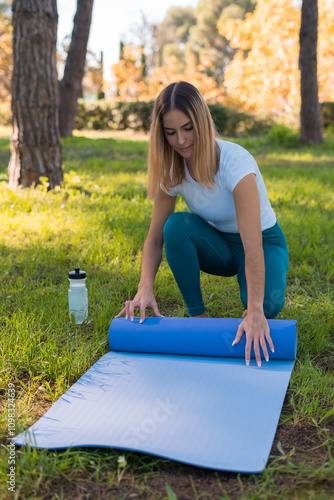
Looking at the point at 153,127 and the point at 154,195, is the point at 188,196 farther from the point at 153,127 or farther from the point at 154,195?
the point at 153,127

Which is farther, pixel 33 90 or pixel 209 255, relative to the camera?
pixel 33 90

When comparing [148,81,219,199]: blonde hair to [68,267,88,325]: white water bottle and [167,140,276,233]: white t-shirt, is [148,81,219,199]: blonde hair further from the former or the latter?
[68,267,88,325]: white water bottle

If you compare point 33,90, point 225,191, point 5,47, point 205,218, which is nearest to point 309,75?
point 33,90

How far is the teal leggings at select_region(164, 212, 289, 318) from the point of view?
8.07 feet

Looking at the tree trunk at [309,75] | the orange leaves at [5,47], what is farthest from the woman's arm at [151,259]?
the orange leaves at [5,47]

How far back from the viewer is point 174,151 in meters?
2.43

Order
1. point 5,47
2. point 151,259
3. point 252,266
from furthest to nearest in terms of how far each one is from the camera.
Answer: point 5,47, point 151,259, point 252,266

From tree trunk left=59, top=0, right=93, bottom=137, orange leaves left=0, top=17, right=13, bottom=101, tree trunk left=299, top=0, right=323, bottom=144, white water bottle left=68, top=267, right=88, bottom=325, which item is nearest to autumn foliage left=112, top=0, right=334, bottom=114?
tree trunk left=299, top=0, right=323, bottom=144

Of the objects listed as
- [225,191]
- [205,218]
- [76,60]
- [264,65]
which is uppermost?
[264,65]

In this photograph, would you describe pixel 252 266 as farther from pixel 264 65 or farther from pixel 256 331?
pixel 264 65

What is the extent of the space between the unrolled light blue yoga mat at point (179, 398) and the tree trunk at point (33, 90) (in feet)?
10.7

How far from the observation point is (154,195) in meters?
2.54

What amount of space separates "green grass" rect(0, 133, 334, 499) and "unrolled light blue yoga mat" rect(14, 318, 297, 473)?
0.05m

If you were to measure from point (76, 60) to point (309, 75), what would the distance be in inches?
178
